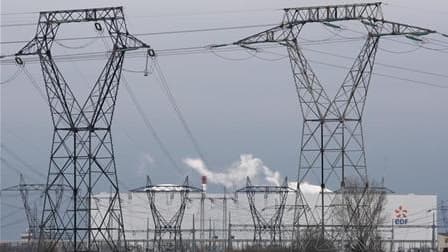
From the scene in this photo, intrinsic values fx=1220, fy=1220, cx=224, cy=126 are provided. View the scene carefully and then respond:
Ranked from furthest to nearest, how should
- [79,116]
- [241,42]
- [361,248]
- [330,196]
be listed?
[330,196] → [361,248] → [241,42] → [79,116]

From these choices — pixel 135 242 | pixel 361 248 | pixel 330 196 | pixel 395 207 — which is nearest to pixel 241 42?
pixel 361 248

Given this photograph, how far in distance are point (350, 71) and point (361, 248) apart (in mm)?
12700

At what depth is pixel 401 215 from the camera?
469 feet

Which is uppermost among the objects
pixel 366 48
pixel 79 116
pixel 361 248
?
pixel 366 48

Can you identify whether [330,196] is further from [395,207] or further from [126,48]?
[126,48]

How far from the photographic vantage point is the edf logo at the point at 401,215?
5591 inches

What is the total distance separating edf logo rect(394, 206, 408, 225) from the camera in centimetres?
14200

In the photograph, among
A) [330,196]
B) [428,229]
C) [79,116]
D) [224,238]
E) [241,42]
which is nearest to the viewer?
[79,116]

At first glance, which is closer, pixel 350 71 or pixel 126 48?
pixel 126 48

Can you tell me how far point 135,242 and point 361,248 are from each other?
61488 millimetres

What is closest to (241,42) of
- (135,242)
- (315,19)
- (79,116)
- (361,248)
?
(315,19)

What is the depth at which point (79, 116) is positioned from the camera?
6206 cm

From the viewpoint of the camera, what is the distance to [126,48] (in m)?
63.1

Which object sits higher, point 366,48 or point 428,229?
point 366,48
